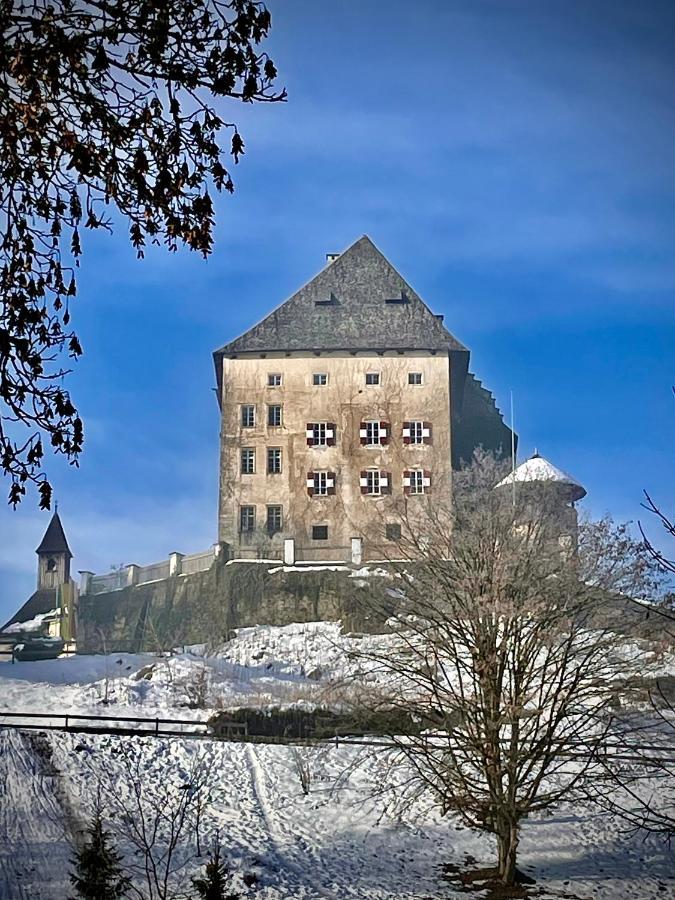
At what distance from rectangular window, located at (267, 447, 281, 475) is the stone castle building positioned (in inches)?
1.5

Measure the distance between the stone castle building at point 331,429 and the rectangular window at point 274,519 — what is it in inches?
1.4

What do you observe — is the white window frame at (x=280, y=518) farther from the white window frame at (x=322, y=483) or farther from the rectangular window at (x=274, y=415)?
the rectangular window at (x=274, y=415)

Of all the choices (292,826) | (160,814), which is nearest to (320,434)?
(292,826)

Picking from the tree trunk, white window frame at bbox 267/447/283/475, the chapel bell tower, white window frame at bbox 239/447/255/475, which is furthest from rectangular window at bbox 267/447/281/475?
the tree trunk

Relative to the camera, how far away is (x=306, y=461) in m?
41.4

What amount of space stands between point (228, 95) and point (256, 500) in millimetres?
36572

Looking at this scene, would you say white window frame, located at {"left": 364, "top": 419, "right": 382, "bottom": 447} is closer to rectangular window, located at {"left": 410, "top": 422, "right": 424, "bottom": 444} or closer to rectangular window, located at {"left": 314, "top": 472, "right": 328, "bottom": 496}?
rectangular window, located at {"left": 410, "top": 422, "right": 424, "bottom": 444}

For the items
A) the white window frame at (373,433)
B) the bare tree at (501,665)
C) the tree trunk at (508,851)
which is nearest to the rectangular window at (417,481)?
the white window frame at (373,433)

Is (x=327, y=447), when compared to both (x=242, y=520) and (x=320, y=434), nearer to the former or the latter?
(x=320, y=434)

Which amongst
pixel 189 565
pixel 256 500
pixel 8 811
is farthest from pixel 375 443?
pixel 8 811

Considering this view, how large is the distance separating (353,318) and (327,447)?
5.76 meters

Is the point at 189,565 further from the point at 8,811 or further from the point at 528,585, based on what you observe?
the point at 528,585

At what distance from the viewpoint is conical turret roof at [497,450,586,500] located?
127 ft

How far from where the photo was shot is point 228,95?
4859 millimetres
